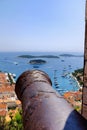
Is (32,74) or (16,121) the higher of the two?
(32,74)

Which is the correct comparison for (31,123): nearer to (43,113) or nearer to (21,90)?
(43,113)

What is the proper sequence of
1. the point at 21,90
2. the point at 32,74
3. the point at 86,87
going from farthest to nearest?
the point at 32,74
the point at 21,90
the point at 86,87

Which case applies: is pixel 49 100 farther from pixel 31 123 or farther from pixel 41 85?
pixel 41 85

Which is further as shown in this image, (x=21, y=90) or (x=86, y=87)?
(x=21, y=90)

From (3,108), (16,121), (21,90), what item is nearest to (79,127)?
(21,90)

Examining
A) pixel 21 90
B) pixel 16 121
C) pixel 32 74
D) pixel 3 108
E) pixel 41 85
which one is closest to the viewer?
pixel 41 85

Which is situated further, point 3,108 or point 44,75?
point 3,108

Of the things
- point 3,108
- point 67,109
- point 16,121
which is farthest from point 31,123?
point 3,108

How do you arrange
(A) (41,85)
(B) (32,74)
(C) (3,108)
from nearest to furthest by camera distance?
(A) (41,85) < (B) (32,74) < (C) (3,108)

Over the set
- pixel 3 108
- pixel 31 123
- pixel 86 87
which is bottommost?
pixel 3 108
